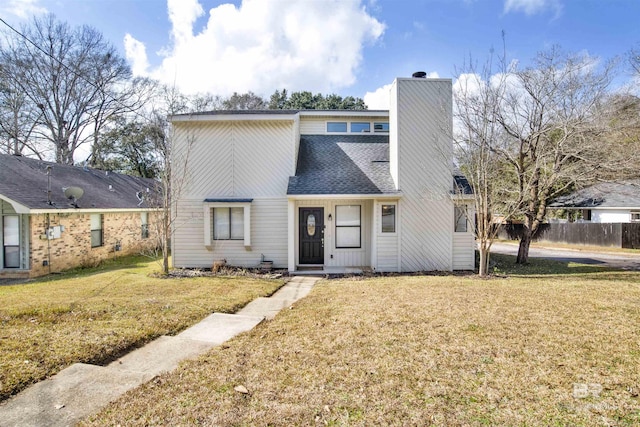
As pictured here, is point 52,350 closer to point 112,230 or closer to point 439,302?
point 439,302

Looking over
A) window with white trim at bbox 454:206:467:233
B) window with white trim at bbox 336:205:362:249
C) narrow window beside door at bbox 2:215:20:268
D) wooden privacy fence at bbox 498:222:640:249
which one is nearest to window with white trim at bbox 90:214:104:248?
narrow window beside door at bbox 2:215:20:268

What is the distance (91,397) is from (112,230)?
556 inches

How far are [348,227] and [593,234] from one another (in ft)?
60.0

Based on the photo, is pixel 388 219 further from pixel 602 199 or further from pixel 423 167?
pixel 602 199

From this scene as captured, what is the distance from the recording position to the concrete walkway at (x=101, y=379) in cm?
291

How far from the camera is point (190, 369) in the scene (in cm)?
383

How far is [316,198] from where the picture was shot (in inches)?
439

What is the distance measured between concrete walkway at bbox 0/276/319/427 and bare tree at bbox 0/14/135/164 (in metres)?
25.4

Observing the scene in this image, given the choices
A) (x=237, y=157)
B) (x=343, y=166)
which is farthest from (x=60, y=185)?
(x=343, y=166)

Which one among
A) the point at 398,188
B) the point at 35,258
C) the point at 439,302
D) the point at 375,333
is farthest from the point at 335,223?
the point at 35,258

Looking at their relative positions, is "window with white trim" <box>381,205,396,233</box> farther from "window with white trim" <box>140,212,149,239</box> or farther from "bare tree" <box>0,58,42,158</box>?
"bare tree" <box>0,58,42,158</box>

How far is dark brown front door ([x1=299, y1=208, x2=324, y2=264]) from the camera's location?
39.5 ft

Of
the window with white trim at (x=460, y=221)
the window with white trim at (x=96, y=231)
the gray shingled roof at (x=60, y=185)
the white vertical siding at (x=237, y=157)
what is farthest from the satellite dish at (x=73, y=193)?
the window with white trim at (x=460, y=221)

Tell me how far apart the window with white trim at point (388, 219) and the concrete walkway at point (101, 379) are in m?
6.52
